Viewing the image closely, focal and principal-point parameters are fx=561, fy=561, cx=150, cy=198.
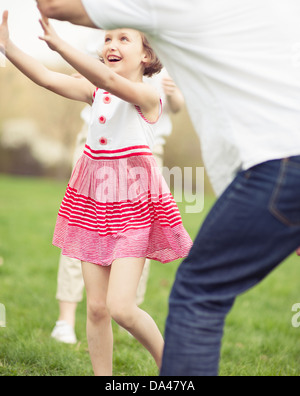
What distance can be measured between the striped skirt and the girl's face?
1.14ft

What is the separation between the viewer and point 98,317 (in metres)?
2.32

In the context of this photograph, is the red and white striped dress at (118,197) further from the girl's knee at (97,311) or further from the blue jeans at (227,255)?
the blue jeans at (227,255)

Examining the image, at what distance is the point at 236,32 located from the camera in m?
1.58

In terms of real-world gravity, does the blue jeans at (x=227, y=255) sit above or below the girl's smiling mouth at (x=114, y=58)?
below

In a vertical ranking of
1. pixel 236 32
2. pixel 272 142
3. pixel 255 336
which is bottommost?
pixel 255 336

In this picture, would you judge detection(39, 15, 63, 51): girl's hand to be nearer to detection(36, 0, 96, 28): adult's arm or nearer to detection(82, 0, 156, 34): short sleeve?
detection(36, 0, 96, 28): adult's arm

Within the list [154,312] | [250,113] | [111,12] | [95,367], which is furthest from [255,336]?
[111,12]

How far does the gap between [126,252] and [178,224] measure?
0.88 ft

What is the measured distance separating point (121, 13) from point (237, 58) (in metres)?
0.35

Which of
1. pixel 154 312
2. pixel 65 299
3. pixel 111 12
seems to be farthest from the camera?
pixel 154 312

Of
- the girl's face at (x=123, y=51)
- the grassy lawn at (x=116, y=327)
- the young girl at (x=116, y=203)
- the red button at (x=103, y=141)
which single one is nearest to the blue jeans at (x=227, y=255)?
the young girl at (x=116, y=203)

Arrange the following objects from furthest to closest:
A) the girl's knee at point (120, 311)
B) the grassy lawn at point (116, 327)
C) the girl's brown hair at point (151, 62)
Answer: the grassy lawn at point (116, 327) → the girl's brown hair at point (151, 62) → the girl's knee at point (120, 311)

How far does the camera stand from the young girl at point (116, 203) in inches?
89.0
